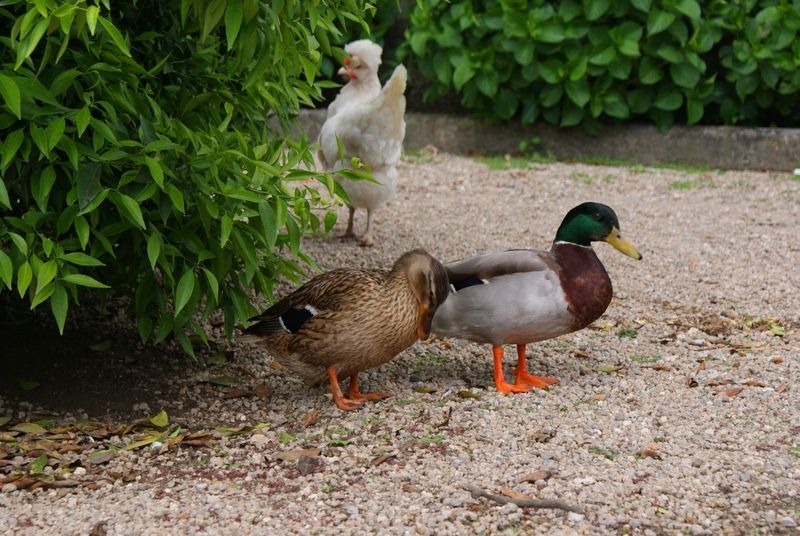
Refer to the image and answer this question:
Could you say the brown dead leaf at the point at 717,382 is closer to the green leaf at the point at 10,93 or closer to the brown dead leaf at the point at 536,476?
the brown dead leaf at the point at 536,476

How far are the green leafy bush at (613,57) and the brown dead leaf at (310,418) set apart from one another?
5.75 meters

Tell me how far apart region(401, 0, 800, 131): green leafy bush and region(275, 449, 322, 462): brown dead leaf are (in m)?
6.18

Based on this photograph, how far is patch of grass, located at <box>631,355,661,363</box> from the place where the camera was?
16.4 feet

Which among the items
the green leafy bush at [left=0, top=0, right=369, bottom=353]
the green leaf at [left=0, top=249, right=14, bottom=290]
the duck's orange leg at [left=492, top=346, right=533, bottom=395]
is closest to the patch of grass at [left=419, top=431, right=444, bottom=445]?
the duck's orange leg at [left=492, top=346, right=533, bottom=395]

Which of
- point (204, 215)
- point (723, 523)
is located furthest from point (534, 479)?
point (204, 215)

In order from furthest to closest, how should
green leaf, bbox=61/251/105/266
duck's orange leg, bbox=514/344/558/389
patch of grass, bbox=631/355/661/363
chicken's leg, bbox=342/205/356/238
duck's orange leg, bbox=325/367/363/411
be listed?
1. chicken's leg, bbox=342/205/356/238
2. patch of grass, bbox=631/355/661/363
3. duck's orange leg, bbox=514/344/558/389
4. duck's orange leg, bbox=325/367/363/411
5. green leaf, bbox=61/251/105/266

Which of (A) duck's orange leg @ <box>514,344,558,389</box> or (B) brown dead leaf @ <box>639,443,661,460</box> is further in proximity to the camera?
(A) duck's orange leg @ <box>514,344,558,389</box>

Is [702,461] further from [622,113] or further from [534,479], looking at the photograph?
[622,113]

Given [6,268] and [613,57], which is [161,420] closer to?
[6,268]

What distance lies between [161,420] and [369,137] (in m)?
2.95

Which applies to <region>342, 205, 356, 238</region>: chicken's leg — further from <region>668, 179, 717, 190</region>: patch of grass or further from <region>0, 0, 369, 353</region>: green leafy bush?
<region>668, 179, 717, 190</region>: patch of grass

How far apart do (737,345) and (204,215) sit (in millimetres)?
2663

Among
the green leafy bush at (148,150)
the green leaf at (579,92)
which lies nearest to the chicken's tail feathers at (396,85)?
the green leafy bush at (148,150)

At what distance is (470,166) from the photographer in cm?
968
